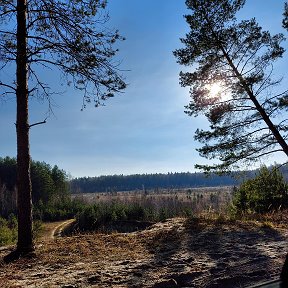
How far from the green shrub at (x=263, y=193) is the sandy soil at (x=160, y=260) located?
21.6ft

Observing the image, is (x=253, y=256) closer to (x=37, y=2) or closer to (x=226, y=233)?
(x=226, y=233)

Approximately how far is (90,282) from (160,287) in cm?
110

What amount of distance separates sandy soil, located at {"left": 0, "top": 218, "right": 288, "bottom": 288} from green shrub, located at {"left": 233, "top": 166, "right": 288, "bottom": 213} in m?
6.57

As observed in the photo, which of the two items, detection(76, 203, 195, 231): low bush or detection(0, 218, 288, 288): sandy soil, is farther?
detection(76, 203, 195, 231): low bush

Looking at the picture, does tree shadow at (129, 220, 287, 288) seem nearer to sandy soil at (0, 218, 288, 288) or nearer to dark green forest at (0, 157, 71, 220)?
sandy soil at (0, 218, 288, 288)

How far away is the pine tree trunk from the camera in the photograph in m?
8.32

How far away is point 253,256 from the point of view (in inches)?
283

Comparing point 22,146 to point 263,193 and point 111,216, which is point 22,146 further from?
point 111,216

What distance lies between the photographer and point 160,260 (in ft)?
22.9

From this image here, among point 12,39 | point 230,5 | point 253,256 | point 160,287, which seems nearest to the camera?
point 160,287

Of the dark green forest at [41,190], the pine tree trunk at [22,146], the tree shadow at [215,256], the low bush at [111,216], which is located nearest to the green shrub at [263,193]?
the tree shadow at [215,256]

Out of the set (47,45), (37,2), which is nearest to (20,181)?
(47,45)

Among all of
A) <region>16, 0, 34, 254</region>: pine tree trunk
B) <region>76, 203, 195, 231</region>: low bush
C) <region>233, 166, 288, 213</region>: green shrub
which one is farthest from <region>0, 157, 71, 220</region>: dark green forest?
<region>16, 0, 34, 254</region>: pine tree trunk

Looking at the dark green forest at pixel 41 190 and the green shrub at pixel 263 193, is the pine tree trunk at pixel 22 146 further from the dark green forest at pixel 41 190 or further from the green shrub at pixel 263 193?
the dark green forest at pixel 41 190
